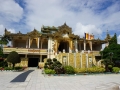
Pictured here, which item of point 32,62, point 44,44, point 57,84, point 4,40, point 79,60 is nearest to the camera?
point 57,84

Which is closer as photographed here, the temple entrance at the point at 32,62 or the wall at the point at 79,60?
the wall at the point at 79,60

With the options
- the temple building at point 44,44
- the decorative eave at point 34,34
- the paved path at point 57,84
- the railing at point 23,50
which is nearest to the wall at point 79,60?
the temple building at point 44,44

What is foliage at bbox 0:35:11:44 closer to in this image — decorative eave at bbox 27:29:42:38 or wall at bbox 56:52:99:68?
decorative eave at bbox 27:29:42:38

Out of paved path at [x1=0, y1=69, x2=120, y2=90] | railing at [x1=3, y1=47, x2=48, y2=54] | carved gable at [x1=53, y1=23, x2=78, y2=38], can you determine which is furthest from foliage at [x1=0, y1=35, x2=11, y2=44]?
paved path at [x1=0, y1=69, x2=120, y2=90]

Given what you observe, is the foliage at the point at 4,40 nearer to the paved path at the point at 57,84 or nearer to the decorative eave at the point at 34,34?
the decorative eave at the point at 34,34

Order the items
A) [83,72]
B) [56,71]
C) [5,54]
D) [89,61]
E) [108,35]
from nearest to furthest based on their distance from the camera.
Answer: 1. [56,71]
2. [83,72]
3. [89,61]
4. [5,54]
5. [108,35]

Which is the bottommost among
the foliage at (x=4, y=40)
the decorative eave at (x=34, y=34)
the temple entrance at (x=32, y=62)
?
the temple entrance at (x=32, y=62)

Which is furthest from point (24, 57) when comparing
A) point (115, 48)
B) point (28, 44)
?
point (115, 48)

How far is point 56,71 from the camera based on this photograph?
1390 centimetres

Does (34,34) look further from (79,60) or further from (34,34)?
(79,60)

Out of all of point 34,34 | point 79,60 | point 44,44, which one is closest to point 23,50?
point 34,34

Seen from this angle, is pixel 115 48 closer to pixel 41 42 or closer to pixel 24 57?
pixel 41 42

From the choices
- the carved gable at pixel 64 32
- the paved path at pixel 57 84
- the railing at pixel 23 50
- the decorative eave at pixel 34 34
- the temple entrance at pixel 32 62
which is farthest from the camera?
the temple entrance at pixel 32 62

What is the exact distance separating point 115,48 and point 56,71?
45.2ft
